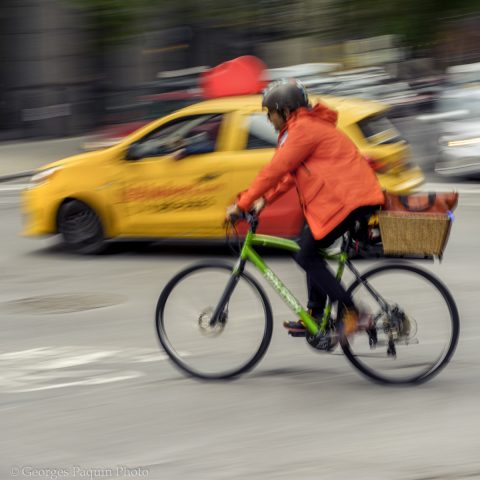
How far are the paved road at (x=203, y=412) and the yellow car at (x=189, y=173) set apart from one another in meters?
2.22

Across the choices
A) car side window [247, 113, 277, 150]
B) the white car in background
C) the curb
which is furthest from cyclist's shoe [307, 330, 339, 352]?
the curb

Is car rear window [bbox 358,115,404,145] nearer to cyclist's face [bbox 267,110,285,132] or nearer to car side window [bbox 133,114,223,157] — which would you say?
car side window [bbox 133,114,223,157]

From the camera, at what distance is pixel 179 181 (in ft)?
36.8

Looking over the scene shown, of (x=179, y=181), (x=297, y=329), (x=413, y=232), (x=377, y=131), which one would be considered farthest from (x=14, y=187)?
(x=413, y=232)

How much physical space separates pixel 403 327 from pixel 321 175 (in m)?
0.94

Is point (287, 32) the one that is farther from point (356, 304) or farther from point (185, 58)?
point (356, 304)

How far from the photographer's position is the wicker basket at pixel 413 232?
20.5ft

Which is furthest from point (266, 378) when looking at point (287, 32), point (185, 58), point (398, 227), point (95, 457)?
point (185, 58)

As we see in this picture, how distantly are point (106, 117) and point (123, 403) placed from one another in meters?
23.5

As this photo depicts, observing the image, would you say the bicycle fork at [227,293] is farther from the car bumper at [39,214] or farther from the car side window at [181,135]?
the car bumper at [39,214]

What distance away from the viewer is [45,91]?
2869 centimetres

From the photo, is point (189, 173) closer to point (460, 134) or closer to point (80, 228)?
point (80, 228)

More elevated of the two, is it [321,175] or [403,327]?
[321,175]

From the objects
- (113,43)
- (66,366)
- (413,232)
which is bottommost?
(66,366)
